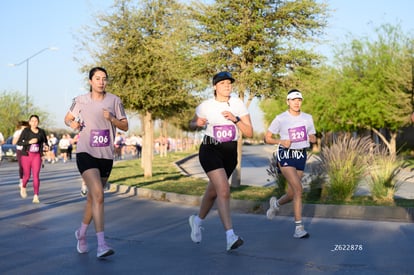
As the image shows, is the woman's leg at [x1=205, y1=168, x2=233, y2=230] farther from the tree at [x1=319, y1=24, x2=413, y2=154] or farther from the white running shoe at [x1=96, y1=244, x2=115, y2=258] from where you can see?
the tree at [x1=319, y1=24, x2=413, y2=154]

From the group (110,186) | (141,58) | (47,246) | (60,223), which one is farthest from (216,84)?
(141,58)

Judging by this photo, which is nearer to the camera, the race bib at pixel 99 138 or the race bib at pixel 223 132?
the race bib at pixel 99 138

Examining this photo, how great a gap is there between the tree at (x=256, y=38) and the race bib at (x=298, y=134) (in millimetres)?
6003

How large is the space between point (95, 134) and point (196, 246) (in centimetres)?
174

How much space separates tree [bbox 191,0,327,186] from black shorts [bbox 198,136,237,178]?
7.34m

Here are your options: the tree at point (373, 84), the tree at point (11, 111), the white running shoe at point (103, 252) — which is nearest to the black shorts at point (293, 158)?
the white running shoe at point (103, 252)

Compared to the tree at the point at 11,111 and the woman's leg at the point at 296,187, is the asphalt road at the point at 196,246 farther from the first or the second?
the tree at the point at 11,111

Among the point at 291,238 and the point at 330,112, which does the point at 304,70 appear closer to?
the point at 291,238

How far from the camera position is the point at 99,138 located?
6.95 metres

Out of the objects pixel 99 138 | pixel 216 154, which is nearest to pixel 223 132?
pixel 216 154

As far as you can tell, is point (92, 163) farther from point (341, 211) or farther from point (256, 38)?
point (256, 38)

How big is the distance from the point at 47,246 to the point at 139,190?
7759mm

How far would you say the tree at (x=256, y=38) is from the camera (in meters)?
14.6

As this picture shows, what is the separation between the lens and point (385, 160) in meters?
12.4
